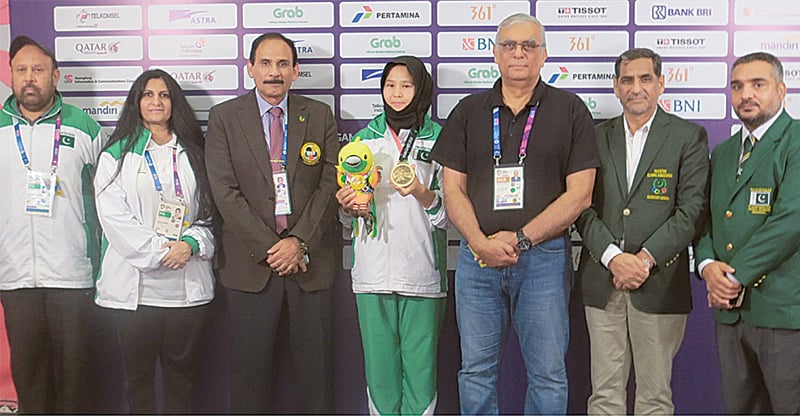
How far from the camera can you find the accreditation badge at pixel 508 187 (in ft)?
9.03

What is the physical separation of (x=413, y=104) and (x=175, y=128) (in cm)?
111

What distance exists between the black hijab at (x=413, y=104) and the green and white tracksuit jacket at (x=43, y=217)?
153 cm

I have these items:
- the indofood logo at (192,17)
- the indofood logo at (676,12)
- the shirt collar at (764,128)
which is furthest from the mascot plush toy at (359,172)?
the indofood logo at (676,12)

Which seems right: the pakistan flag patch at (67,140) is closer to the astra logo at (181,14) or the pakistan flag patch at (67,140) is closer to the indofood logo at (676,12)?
the astra logo at (181,14)

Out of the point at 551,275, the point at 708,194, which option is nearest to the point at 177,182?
the point at 551,275

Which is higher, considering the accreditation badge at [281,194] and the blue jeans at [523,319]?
the accreditation badge at [281,194]

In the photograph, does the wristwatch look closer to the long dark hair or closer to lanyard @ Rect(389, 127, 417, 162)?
lanyard @ Rect(389, 127, 417, 162)

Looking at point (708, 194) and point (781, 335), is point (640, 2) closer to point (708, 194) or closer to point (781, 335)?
point (708, 194)

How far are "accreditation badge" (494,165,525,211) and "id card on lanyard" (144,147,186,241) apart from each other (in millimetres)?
1408

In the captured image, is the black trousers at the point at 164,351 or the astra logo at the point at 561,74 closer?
the black trousers at the point at 164,351

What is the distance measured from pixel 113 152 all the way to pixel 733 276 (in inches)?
107

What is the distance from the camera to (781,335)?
2674 mm

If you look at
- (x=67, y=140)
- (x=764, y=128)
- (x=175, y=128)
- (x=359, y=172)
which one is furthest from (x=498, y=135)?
(x=67, y=140)

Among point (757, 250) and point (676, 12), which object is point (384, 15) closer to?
point (676, 12)
